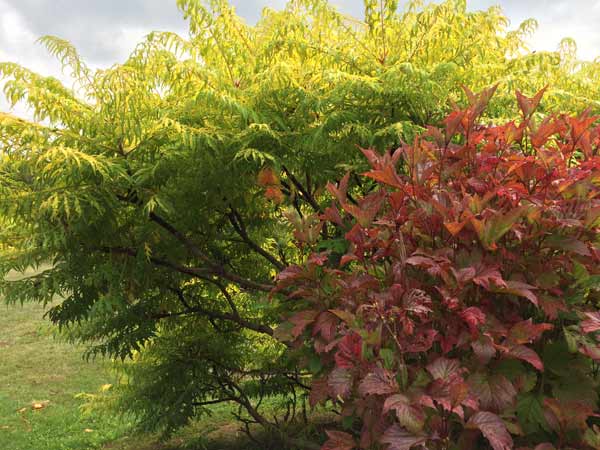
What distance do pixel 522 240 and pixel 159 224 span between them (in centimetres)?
258

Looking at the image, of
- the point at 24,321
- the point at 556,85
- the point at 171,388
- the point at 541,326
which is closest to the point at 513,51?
the point at 556,85

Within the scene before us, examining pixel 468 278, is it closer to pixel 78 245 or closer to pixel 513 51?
pixel 78 245

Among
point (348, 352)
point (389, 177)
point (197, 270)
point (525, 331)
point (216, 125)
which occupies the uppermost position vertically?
point (216, 125)

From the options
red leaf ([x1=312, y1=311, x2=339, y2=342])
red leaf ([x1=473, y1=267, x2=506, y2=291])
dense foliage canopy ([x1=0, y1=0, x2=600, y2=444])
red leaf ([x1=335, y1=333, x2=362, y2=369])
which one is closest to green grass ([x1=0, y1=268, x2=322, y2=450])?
dense foliage canopy ([x1=0, y1=0, x2=600, y2=444])

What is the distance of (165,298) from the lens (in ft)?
17.5

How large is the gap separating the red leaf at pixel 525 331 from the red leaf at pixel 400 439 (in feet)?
1.62

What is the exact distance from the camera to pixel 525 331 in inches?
87.6

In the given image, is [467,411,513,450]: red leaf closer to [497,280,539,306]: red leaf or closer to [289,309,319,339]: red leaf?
[497,280,539,306]: red leaf

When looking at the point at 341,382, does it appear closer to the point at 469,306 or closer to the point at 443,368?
the point at 443,368

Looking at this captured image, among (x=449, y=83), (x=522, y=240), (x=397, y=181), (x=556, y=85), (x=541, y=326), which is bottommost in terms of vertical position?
(x=541, y=326)

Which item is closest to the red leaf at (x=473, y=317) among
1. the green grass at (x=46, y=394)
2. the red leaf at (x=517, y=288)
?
the red leaf at (x=517, y=288)

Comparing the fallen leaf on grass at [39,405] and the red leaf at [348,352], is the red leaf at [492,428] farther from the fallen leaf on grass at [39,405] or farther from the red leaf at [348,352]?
the fallen leaf on grass at [39,405]

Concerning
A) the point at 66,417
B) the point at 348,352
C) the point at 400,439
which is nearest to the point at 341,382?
the point at 348,352

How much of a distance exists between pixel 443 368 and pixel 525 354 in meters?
0.29
